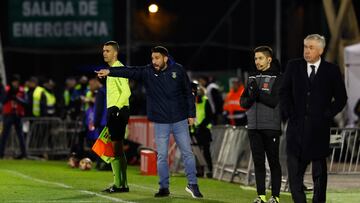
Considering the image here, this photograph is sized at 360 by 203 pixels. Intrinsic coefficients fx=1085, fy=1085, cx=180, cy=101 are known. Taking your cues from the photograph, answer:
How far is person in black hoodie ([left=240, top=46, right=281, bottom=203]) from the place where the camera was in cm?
1369

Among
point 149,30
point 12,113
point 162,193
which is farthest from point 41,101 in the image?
point 162,193

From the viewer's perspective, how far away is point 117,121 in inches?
590

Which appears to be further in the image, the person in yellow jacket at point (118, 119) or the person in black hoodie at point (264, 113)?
the person in yellow jacket at point (118, 119)

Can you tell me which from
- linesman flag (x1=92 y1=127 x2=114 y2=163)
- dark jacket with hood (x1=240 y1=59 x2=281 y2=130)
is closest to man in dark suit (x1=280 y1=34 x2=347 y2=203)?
dark jacket with hood (x1=240 y1=59 x2=281 y2=130)

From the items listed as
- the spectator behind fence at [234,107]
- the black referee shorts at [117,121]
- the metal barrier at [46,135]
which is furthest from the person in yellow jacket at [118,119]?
the metal barrier at [46,135]

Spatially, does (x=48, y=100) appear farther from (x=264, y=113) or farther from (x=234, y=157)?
(x=264, y=113)

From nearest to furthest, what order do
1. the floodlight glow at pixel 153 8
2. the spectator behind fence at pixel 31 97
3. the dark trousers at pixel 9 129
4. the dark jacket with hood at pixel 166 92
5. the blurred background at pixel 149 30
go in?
1. the dark jacket with hood at pixel 166 92
2. the dark trousers at pixel 9 129
3. the spectator behind fence at pixel 31 97
4. the blurred background at pixel 149 30
5. the floodlight glow at pixel 153 8

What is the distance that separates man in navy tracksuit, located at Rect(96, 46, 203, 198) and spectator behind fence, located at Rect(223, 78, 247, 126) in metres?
11.4

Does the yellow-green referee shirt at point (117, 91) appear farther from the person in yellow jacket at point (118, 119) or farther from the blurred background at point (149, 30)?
the blurred background at point (149, 30)

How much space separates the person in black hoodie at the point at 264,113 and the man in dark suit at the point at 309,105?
6.21 ft

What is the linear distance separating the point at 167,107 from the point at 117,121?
3.23 ft

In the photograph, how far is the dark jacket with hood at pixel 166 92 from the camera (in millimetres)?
14328

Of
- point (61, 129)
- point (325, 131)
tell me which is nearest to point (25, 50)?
point (61, 129)

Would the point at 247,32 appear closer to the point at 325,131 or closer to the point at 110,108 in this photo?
the point at 110,108
